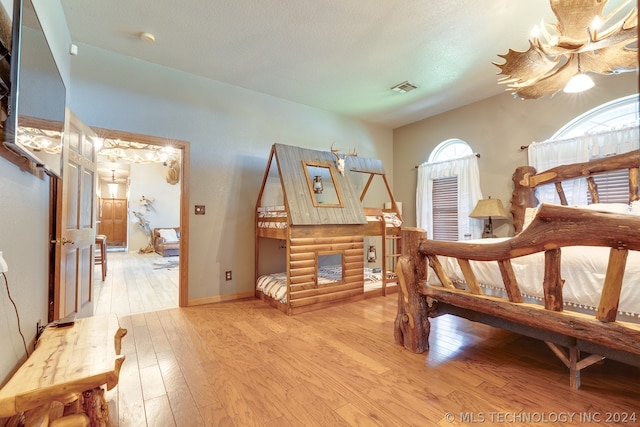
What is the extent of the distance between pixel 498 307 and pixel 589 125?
3.07 m

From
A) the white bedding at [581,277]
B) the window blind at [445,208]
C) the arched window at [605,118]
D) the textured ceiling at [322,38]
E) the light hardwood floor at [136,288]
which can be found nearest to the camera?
the white bedding at [581,277]

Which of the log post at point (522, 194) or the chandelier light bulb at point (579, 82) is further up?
the chandelier light bulb at point (579, 82)

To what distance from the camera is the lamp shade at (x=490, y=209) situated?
3621 mm

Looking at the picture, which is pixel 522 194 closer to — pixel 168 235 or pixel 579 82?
pixel 579 82

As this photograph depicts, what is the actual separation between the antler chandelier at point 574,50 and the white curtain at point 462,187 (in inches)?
77.8

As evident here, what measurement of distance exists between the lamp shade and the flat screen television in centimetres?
429

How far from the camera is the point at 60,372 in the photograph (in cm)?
110

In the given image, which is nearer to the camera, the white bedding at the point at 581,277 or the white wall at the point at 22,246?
the white wall at the point at 22,246

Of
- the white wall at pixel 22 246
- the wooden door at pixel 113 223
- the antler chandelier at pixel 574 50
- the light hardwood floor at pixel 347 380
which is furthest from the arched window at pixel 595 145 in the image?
the wooden door at pixel 113 223

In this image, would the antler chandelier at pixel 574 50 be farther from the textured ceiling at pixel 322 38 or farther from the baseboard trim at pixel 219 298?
the baseboard trim at pixel 219 298

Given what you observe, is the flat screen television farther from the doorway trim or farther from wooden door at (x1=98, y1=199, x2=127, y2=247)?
wooden door at (x1=98, y1=199, x2=127, y2=247)

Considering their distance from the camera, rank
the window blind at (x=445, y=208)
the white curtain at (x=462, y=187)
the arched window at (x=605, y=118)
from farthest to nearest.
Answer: the window blind at (x=445, y=208) < the white curtain at (x=462, y=187) < the arched window at (x=605, y=118)

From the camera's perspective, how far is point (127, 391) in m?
1.70

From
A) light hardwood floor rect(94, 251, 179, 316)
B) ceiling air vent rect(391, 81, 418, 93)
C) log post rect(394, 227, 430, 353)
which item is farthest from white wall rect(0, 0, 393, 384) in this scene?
log post rect(394, 227, 430, 353)
